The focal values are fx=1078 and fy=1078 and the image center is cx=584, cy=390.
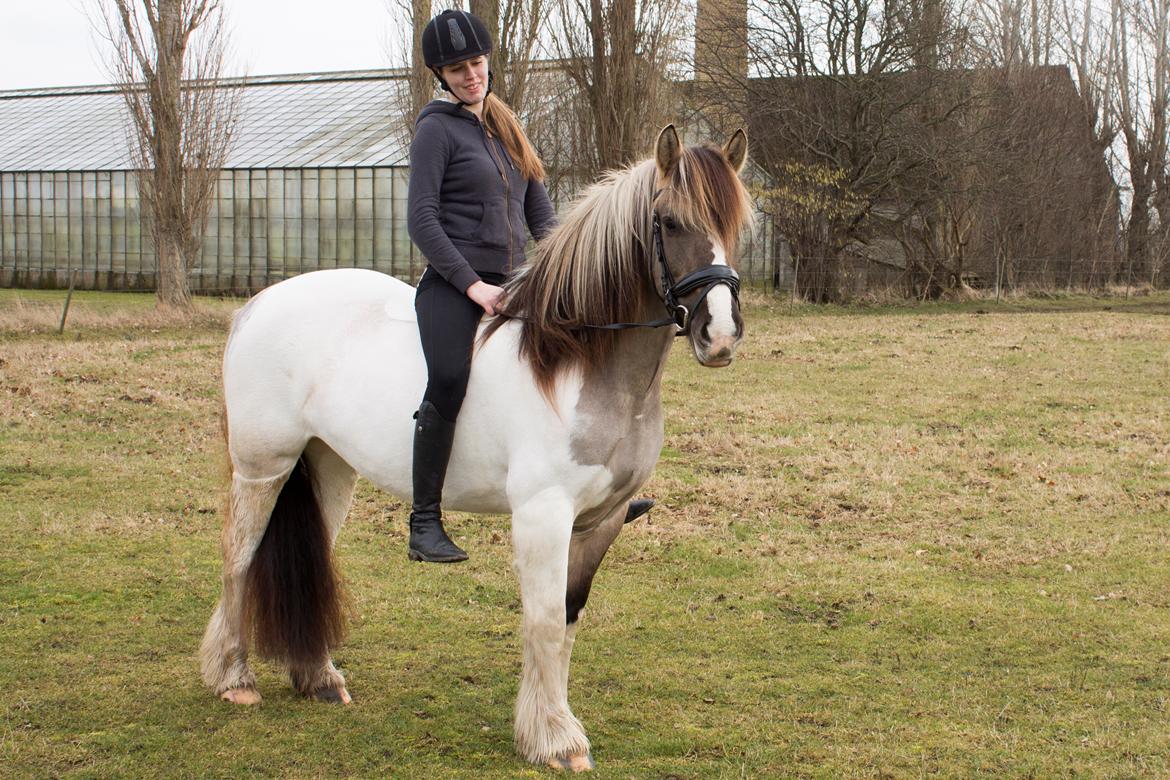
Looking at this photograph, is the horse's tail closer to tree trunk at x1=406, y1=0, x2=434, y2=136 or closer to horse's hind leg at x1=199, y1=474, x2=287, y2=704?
horse's hind leg at x1=199, y1=474, x2=287, y2=704

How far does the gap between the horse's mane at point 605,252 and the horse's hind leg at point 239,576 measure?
1306mm

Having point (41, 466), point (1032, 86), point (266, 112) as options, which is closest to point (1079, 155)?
point (1032, 86)

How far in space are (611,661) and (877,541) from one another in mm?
2465

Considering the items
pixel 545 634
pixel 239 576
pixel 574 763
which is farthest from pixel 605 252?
pixel 239 576

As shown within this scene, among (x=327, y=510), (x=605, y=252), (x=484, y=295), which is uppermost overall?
(x=605, y=252)

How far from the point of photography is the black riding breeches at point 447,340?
3.51 meters

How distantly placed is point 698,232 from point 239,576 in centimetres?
228

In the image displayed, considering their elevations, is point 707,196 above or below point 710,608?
above

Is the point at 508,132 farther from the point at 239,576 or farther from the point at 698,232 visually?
the point at 239,576

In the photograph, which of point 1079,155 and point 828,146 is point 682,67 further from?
point 1079,155

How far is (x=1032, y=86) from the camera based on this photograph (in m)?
28.2

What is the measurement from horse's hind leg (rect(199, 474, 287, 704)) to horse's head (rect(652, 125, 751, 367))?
73.5 inches

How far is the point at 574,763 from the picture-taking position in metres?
3.50

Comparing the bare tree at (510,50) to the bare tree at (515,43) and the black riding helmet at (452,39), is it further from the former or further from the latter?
the black riding helmet at (452,39)
